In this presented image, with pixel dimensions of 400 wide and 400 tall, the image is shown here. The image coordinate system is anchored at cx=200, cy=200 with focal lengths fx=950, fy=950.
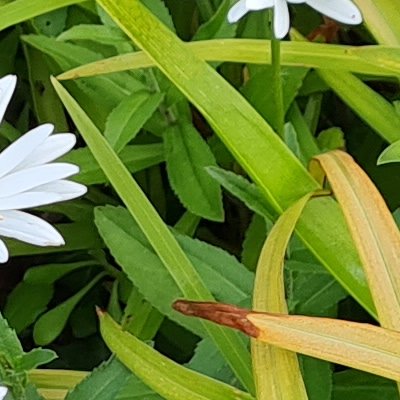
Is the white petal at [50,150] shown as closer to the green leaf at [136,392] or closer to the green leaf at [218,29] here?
the green leaf at [136,392]

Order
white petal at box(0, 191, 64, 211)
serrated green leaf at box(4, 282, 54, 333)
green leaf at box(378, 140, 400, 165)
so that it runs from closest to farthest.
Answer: white petal at box(0, 191, 64, 211), green leaf at box(378, 140, 400, 165), serrated green leaf at box(4, 282, 54, 333)

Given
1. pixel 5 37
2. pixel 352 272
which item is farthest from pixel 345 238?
pixel 5 37

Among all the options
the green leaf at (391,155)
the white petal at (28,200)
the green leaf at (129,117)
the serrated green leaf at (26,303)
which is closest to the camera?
the white petal at (28,200)

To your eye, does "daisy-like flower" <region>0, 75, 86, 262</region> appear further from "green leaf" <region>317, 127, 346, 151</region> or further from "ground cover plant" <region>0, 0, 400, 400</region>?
"green leaf" <region>317, 127, 346, 151</region>

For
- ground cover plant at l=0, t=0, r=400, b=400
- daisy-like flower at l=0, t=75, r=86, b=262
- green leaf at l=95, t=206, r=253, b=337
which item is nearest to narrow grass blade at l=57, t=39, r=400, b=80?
ground cover plant at l=0, t=0, r=400, b=400

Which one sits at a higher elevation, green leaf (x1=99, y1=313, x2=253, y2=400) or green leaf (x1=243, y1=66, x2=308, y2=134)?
green leaf (x1=243, y1=66, x2=308, y2=134)

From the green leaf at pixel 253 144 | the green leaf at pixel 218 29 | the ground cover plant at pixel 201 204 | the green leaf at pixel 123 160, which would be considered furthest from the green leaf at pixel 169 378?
the green leaf at pixel 218 29

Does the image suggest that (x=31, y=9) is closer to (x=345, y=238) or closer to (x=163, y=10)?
(x=163, y=10)
